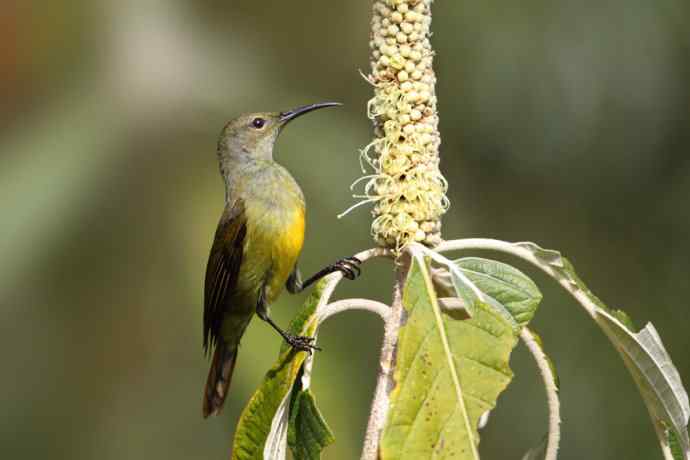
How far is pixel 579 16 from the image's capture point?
3678 millimetres

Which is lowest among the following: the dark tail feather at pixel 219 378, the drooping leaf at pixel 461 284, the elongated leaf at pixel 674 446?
the dark tail feather at pixel 219 378

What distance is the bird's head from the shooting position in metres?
2.95

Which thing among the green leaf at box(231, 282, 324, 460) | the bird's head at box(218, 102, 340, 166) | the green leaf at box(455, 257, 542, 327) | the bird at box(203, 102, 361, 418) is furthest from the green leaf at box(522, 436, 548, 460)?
the bird's head at box(218, 102, 340, 166)

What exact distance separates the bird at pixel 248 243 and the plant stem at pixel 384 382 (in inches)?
39.6

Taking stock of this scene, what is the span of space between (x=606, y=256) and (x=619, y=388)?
0.51 metres

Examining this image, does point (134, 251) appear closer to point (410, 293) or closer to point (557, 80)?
point (557, 80)

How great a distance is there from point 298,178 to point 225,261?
1111 millimetres

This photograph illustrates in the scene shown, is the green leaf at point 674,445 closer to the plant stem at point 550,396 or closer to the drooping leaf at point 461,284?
the plant stem at point 550,396

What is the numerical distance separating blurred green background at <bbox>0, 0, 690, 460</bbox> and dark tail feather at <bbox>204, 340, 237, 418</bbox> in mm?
Result: 416

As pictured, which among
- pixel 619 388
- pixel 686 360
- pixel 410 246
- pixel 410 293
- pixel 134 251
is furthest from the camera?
pixel 134 251

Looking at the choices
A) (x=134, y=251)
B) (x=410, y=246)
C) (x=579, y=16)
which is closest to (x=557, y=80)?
(x=579, y=16)

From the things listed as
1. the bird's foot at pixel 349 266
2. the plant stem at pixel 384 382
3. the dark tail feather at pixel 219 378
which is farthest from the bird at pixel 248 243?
the plant stem at pixel 384 382

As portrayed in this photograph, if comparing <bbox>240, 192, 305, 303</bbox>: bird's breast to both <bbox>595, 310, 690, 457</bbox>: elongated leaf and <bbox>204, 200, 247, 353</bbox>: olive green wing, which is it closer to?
<bbox>204, 200, 247, 353</bbox>: olive green wing

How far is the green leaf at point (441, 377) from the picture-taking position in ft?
4.68
